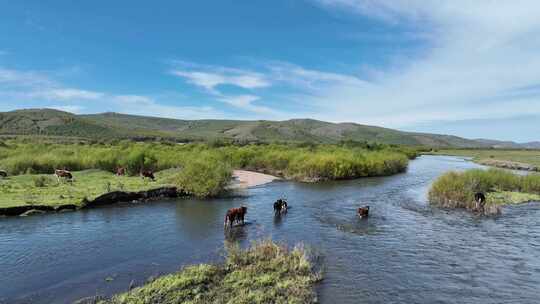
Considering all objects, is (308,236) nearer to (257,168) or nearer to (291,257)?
(291,257)

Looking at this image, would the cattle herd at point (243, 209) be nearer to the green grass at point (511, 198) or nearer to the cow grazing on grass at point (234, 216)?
the cow grazing on grass at point (234, 216)

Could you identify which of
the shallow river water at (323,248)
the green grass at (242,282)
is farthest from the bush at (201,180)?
the green grass at (242,282)

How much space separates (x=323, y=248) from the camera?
17797 millimetres

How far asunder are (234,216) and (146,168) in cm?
2647

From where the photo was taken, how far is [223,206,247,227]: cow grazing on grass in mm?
21781

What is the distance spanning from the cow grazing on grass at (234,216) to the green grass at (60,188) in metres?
12.0

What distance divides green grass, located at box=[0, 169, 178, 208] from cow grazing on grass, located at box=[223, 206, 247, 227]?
39.2 ft

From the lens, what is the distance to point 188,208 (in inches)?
1089

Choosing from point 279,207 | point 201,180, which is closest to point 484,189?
point 279,207

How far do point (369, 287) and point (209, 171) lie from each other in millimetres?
22140

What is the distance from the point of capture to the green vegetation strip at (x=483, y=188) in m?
29.2

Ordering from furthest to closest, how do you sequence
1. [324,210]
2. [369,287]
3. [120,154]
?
[120,154], [324,210], [369,287]

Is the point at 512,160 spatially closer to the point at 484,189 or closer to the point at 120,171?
the point at 484,189

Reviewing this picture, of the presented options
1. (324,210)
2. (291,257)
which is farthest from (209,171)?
(291,257)
